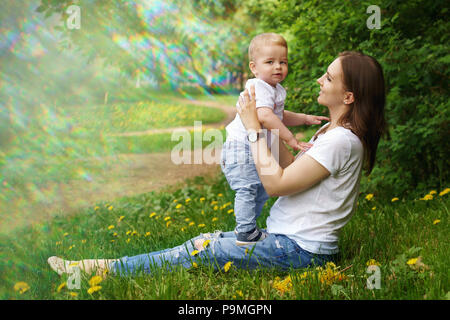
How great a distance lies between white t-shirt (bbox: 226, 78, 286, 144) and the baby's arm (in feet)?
0.11

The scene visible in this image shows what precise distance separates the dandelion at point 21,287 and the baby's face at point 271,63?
1.65 meters

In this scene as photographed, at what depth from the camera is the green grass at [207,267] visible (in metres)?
1.90

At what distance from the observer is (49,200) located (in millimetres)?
5422

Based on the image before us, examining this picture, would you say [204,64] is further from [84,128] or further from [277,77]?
[277,77]

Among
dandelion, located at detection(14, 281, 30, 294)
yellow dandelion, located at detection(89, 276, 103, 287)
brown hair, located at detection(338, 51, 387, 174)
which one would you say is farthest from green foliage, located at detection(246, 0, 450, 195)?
dandelion, located at detection(14, 281, 30, 294)

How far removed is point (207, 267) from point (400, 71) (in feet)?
7.78

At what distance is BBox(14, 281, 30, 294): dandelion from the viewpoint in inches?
→ 84.5

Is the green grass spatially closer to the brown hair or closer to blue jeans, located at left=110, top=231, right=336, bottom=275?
blue jeans, located at left=110, top=231, right=336, bottom=275

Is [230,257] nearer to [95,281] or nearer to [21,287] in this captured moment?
[95,281]

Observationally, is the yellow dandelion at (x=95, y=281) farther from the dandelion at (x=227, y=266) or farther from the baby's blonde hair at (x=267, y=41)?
the baby's blonde hair at (x=267, y=41)

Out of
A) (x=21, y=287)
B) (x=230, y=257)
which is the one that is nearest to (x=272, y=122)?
(x=230, y=257)

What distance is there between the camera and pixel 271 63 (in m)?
2.29

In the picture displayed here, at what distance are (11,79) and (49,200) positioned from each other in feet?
12.2

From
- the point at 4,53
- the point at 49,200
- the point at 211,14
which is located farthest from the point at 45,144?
the point at 211,14
